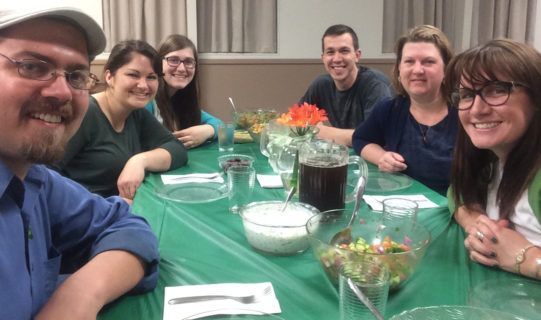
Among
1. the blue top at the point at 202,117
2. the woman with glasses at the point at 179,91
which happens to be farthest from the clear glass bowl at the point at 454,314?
the woman with glasses at the point at 179,91

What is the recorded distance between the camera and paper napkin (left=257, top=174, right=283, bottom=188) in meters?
1.76

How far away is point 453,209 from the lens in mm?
1428

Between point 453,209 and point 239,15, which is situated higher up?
point 239,15

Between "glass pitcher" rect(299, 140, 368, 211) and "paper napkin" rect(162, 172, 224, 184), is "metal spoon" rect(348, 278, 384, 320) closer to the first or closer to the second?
"glass pitcher" rect(299, 140, 368, 211)

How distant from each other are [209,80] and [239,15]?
0.65 metres

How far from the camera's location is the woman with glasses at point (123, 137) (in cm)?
192

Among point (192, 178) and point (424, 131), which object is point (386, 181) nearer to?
point (424, 131)

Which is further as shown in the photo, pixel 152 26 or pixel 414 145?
pixel 152 26

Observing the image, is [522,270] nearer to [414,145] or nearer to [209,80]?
[414,145]

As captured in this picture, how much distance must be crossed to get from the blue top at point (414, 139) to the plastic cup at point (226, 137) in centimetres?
61

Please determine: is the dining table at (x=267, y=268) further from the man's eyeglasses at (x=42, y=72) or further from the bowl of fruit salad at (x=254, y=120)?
the bowl of fruit salad at (x=254, y=120)

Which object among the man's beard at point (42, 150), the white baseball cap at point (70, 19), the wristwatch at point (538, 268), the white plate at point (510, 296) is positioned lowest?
the white plate at point (510, 296)

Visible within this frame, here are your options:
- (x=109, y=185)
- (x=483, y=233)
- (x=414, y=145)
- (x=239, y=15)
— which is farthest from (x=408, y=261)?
(x=239, y=15)

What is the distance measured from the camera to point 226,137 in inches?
91.7
